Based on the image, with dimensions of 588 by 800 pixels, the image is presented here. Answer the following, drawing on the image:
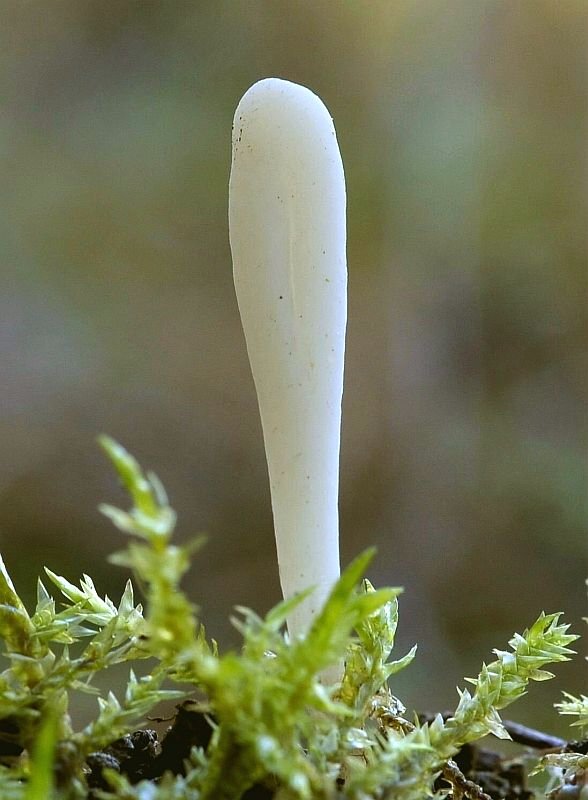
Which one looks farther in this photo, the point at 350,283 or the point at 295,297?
the point at 350,283

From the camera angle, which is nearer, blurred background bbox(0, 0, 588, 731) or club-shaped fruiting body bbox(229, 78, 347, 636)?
club-shaped fruiting body bbox(229, 78, 347, 636)

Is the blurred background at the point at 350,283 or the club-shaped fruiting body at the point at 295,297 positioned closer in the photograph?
the club-shaped fruiting body at the point at 295,297

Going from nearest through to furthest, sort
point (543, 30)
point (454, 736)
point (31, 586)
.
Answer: point (454, 736)
point (31, 586)
point (543, 30)

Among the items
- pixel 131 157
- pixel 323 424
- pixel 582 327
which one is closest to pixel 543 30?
pixel 582 327

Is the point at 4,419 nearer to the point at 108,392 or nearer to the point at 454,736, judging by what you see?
the point at 108,392
